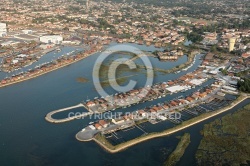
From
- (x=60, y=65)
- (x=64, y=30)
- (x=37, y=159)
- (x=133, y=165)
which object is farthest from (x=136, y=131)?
(x=64, y=30)

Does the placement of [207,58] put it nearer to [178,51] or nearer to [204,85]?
[178,51]

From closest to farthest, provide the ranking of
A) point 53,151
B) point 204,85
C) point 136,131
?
1. point 53,151
2. point 136,131
3. point 204,85

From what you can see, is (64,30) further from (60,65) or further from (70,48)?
(60,65)

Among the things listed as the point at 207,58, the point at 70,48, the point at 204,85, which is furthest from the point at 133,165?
the point at 70,48

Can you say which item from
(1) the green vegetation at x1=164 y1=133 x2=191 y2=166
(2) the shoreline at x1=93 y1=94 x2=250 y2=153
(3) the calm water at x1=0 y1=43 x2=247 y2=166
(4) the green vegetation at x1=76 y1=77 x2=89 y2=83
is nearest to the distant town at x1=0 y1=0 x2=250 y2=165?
(2) the shoreline at x1=93 y1=94 x2=250 y2=153

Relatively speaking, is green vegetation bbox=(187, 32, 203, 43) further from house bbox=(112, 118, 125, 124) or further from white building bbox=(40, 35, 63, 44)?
house bbox=(112, 118, 125, 124)

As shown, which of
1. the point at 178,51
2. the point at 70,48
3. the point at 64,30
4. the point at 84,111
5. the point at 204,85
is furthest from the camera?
the point at 64,30

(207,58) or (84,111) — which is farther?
(207,58)
